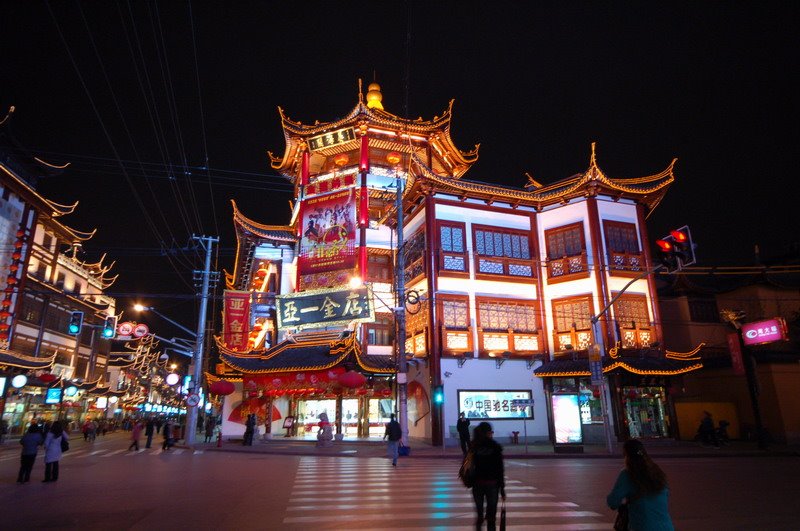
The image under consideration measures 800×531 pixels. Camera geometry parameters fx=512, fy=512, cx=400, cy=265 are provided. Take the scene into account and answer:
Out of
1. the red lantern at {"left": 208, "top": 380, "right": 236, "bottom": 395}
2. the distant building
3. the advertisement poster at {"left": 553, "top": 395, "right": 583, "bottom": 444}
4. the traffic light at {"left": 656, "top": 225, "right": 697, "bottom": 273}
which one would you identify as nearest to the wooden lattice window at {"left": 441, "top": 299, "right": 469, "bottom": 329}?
the advertisement poster at {"left": 553, "top": 395, "right": 583, "bottom": 444}

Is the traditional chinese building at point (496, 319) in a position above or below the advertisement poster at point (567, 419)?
above

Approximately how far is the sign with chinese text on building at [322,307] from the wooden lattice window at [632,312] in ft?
46.1

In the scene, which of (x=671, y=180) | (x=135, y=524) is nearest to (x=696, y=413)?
(x=671, y=180)

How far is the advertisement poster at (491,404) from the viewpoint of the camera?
26.1 metres

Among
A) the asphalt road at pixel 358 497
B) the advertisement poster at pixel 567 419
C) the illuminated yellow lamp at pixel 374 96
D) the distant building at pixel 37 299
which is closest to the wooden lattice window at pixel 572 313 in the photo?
the advertisement poster at pixel 567 419

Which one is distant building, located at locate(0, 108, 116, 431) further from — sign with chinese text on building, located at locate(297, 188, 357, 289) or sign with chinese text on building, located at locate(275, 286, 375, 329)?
sign with chinese text on building, located at locate(297, 188, 357, 289)

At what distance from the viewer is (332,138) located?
133 feet

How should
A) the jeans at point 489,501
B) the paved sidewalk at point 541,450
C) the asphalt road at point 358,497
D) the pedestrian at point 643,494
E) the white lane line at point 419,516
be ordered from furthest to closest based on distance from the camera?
1. the paved sidewalk at point 541,450
2. the white lane line at point 419,516
3. the asphalt road at point 358,497
4. the jeans at point 489,501
5. the pedestrian at point 643,494

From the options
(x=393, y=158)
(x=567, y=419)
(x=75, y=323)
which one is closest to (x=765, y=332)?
(x=567, y=419)

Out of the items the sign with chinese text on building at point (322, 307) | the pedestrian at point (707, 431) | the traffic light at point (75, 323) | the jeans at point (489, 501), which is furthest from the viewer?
the sign with chinese text on building at point (322, 307)

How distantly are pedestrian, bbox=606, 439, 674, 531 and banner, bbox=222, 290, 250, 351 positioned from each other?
34981 millimetres

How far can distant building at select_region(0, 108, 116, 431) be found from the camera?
40.9 m

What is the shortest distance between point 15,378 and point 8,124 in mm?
20548

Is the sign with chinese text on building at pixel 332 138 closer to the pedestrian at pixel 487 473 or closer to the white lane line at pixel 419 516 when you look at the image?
the white lane line at pixel 419 516
